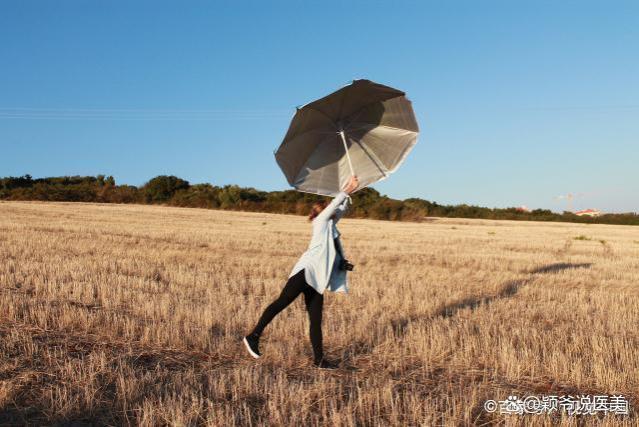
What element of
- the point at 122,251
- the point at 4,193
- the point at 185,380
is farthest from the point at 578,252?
the point at 4,193

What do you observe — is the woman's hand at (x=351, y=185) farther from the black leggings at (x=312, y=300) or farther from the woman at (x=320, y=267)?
the black leggings at (x=312, y=300)

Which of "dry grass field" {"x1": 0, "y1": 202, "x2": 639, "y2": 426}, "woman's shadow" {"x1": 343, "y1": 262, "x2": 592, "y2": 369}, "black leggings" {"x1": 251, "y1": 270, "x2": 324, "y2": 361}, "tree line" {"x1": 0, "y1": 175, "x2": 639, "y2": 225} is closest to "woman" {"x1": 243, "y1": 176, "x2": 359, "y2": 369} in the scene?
"black leggings" {"x1": 251, "y1": 270, "x2": 324, "y2": 361}

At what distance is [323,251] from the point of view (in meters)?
5.73

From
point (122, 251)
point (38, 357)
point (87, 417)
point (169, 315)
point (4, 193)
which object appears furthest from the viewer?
point (4, 193)

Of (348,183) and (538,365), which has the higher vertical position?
(348,183)

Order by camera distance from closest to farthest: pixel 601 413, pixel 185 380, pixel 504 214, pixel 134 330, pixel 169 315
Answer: pixel 601 413
pixel 185 380
pixel 134 330
pixel 169 315
pixel 504 214

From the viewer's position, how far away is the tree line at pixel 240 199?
5409 centimetres

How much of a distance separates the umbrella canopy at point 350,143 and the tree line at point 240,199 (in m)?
46.3

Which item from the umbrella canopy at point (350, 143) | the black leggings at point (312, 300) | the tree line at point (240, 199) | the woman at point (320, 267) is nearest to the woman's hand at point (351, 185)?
the woman at point (320, 267)

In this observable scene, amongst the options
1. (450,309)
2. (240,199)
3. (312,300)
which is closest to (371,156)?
(312,300)

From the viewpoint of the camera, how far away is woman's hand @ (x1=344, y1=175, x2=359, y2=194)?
579 centimetres

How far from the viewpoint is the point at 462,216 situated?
70375mm

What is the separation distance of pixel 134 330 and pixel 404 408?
392 cm

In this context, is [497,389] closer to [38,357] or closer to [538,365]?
[538,365]
